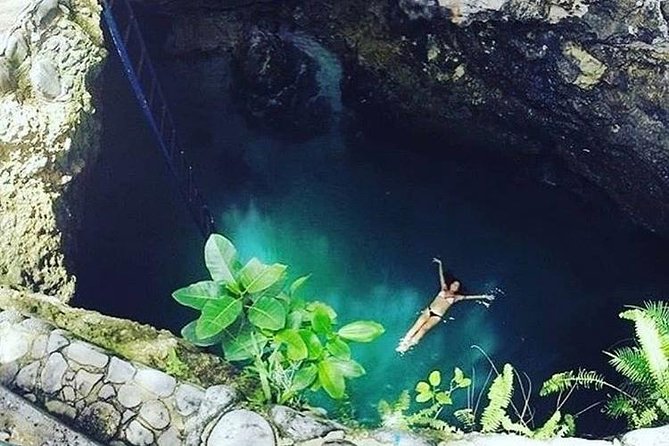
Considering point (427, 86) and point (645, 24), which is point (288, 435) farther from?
point (427, 86)

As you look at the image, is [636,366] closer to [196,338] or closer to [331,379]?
[331,379]

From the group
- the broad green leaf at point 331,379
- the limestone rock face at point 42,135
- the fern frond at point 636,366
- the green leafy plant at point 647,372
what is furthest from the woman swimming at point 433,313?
the limestone rock face at point 42,135

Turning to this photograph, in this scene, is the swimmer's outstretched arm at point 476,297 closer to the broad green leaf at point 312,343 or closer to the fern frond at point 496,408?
the fern frond at point 496,408

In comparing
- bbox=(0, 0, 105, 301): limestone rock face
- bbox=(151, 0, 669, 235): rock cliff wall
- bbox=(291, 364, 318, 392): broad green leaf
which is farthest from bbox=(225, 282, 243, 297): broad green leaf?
bbox=(151, 0, 669, 235): rock cliff wall

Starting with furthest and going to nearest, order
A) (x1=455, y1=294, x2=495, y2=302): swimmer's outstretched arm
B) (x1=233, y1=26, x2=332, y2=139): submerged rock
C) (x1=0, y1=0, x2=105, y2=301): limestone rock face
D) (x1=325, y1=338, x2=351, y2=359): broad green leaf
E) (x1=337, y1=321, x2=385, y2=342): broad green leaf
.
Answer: (x1=233, y1=26, x2=332, y2=139): submerged rock
(x1=455, y1=294, x2=495, y2=302): swimmer's outstretched arm
(x1=0, y1=0, x2=105, y2=301): limestone rock face
(x1=337, y1=321, x2=385, y2=342): broad green leaf
(x1=325, y1=338, x2=351, y2=359): broad green leaf

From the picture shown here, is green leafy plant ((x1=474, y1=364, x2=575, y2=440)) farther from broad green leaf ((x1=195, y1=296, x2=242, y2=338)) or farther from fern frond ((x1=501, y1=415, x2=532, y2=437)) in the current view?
broad green leaf ((x1=195, y1=296, x2=242, y2=338))

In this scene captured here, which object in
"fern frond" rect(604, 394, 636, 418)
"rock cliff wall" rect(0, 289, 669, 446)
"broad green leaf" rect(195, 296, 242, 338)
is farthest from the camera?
"fern frond" rect(604, 394, 636, 418)
